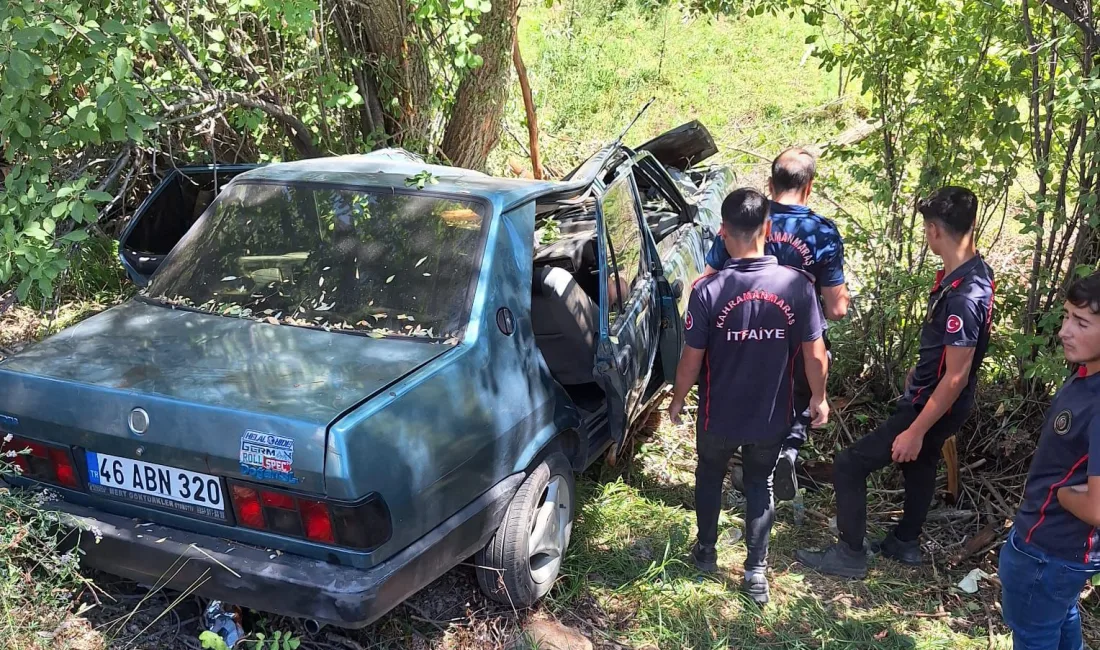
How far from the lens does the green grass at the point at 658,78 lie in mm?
9156

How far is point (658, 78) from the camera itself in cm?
1093

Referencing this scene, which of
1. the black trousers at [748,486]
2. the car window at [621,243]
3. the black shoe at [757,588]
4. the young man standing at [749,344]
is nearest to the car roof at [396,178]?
the car window at [621,243]

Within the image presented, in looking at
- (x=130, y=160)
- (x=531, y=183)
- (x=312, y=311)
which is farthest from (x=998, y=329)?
(x=130, y=160)

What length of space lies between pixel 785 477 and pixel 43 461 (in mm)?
2968

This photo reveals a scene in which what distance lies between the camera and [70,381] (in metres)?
2.92

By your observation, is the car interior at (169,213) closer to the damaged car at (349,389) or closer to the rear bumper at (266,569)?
the damaged car at (349,389)

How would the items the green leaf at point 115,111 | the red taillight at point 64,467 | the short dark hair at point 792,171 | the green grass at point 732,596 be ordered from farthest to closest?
the green leaf at point 115,111
the short dark hair at point 792,171
the green grass at point 732,596
the red taillight at point 64,467

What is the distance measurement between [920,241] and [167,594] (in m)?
4.30

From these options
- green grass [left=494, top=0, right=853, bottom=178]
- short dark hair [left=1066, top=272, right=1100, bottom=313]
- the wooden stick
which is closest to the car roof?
short dark hair [left=1066, top=272, right=1100, bottom=313]

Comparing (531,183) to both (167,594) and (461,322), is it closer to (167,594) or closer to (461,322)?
(461,322)

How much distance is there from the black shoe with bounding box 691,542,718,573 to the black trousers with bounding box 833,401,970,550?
598 mm

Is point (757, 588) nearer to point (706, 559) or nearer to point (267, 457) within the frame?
point (706, 559)

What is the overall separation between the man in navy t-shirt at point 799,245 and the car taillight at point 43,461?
8.31 ft

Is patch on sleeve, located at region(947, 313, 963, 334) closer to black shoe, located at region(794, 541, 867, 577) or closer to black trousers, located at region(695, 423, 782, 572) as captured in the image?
black trousers, located at region(695, 423, 782, 572)
